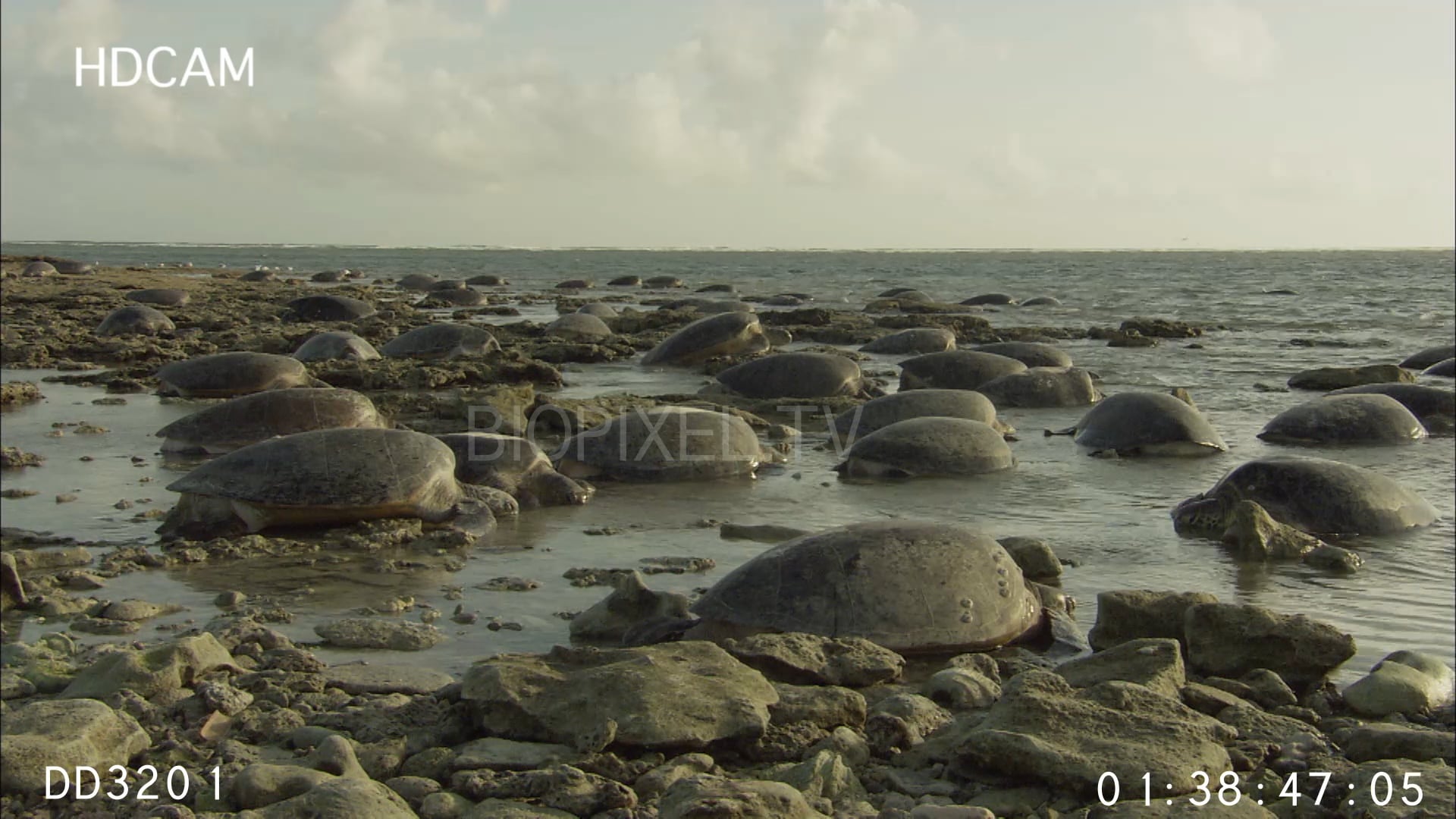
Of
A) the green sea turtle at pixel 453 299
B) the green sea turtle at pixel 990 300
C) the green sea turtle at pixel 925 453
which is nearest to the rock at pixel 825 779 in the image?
the green sea turtle at pixel 925 453

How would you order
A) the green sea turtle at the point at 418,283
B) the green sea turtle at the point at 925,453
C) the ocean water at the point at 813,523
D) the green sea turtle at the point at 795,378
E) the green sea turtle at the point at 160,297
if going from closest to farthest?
the ocean water at the point at 813,523 → the green sea turtle at the point at 925,453 → the green sea turtle at the point at 795,378 → the green sea turtle at the point at 160,297 → the green sea turtle at the point at 418,283

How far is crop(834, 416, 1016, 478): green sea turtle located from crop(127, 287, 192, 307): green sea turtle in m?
16.4

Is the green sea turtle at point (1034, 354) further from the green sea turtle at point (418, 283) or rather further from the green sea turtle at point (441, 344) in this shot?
the green sea turtle at point (418, 283)

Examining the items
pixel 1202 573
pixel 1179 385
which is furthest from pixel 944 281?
pixel 1202 573

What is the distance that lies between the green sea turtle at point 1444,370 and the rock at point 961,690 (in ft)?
37.1

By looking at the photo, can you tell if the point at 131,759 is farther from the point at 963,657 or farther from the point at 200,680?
the point at 963,657

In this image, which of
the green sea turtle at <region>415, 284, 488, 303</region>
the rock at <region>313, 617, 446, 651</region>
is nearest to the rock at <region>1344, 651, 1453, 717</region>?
the rock at <region>313, 617, 446, 651</region>

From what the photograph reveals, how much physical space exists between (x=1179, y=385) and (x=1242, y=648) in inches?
378

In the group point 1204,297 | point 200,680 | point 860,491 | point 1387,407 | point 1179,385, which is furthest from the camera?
point 1204,297

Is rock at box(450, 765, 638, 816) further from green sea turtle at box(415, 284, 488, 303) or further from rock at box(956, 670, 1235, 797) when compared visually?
green sea turtle at box(415, 284, 488, 303)

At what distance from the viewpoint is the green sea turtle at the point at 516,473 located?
679 centimetres

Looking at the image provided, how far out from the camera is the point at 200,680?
12.5ft

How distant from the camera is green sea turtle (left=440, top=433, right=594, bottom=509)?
267 inches

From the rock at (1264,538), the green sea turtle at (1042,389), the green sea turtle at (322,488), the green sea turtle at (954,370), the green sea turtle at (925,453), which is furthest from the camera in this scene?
the green sea turtle at (954,370)
